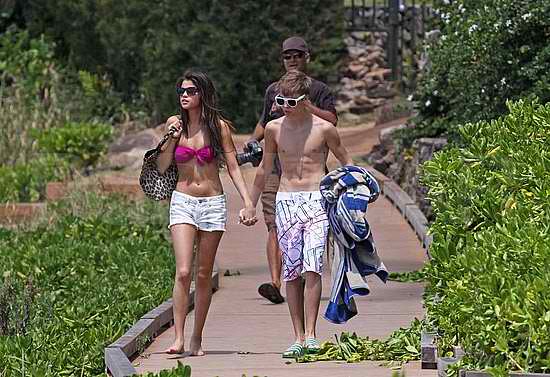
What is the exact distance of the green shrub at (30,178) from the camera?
19.0m

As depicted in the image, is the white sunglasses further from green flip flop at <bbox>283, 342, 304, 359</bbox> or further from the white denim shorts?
green flip flop at <bbox>283, 342, 304, 359</bbox>

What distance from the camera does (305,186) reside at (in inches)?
376

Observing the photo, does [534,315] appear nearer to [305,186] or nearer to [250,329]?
[305,186]

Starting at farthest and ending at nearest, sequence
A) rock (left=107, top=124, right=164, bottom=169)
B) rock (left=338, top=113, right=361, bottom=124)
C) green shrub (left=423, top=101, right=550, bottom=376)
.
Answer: rock (left=338, top=113, right=361, bottom=124), rock (left=107, top=124, right=164, bottom=169), green shrub (left=423, top=101, right=550, bottom=376)

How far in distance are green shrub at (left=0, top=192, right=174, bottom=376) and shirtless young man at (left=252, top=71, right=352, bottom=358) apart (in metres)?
1.26

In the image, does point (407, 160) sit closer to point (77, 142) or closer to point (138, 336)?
point (77, 142)

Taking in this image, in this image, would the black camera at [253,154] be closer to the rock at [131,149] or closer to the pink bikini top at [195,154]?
the pink bikini top at [195,154]

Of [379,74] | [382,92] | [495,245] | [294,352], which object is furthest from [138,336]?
[379,74]

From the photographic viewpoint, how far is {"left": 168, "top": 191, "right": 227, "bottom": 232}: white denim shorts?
941cm

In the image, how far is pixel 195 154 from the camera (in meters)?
9.51

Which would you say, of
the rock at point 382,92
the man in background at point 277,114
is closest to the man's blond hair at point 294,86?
the man in background at point 277,114

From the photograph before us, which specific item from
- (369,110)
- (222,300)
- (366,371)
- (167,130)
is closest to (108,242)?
(222,300)

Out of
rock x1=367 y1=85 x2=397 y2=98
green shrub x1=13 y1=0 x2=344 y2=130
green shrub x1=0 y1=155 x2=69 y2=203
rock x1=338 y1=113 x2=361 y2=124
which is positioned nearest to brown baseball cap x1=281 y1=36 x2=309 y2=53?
green shrub x1=0 y1=155 x2=69 y2=203

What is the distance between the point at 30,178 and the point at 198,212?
34.0 ft
